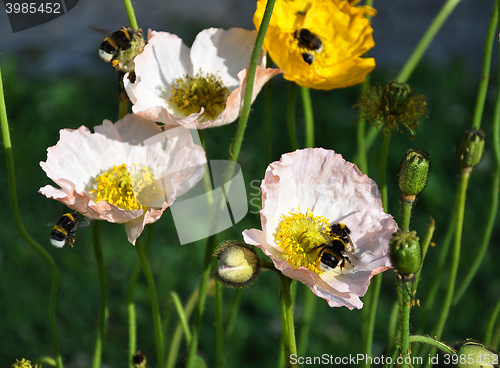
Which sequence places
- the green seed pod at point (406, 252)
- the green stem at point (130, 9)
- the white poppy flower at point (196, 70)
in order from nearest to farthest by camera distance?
the green seed pod at point (406, 252) → the green stem at point (130, 9) → the white poppy flower at point (196, 70)

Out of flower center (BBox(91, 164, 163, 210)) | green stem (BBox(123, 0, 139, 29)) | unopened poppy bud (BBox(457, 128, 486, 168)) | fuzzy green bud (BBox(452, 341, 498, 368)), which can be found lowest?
fuzzy green bud (BBox(452, 341, 498, 368))

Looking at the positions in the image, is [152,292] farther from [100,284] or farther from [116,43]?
[116,43]

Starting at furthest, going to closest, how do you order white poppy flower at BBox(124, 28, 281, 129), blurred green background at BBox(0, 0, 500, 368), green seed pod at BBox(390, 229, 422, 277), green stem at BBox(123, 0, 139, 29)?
blurred green background at BBox(0, 0, 500, 368)
white poppy flower at BBox(124, 28, 281, 129)
green stem at BBox(123, 0, 139, 29)
green seed pod at BBox(390, 229, 422, 277)

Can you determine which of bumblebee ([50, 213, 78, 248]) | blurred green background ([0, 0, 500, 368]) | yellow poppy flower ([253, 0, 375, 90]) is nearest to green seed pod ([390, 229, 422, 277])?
yellow poppy flower ([253, 0, 375, 90])

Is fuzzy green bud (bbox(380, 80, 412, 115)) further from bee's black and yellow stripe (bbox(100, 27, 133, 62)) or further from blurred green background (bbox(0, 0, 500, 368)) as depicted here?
blurred green background (bbox(0, 0, 500, 368))

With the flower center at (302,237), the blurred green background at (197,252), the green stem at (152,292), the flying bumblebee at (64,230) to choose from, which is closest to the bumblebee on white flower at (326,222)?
the flower center at (302,237)

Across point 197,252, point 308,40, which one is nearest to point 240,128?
point 308,40

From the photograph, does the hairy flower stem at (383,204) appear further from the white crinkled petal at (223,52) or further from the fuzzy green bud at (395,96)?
the white crinkled petal at (223,52)
